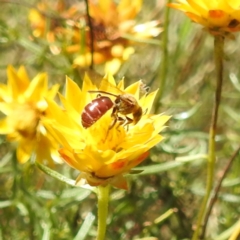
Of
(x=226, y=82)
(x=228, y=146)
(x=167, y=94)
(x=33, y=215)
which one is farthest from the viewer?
(x=226, y=82)

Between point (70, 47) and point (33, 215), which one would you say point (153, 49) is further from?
point (33, 215)

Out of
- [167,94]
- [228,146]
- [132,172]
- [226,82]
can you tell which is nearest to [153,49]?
[226,82]

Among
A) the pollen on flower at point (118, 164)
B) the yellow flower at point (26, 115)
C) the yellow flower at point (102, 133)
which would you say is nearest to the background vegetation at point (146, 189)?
the yellow flower at point (26, 115)

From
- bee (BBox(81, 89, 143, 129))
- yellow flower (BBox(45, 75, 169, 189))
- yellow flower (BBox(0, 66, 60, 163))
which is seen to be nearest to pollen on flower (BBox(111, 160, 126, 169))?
yellow flower (BBox(45, 75, 169, 189))

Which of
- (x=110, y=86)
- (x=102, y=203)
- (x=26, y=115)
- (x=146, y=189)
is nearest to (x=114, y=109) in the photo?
(x=110, y=86)

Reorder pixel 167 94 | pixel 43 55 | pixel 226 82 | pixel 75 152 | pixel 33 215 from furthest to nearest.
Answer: pixel 226 82, pixel 167 94, pixel 43 55, pixel 33 215, pixel 75 152

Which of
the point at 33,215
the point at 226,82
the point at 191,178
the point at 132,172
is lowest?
the point at 226,82

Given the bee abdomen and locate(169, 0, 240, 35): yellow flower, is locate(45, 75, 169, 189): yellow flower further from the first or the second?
locate(169, 0, 240, 35): yellow flower
